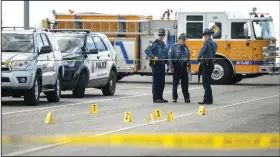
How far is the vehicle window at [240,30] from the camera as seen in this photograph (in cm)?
3684

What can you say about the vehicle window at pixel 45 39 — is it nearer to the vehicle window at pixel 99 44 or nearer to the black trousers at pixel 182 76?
the black trousers at pixel 182 76

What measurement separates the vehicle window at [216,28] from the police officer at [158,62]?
12.7m

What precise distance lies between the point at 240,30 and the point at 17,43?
15801mm

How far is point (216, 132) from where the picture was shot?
15719 millimetres

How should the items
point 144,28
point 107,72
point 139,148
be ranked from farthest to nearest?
point 144,28 → point 107,72 → point 139,148

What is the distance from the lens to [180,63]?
2453cm

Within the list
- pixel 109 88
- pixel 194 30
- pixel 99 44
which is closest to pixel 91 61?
pixel 99 44

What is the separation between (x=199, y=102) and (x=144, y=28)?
14.0m

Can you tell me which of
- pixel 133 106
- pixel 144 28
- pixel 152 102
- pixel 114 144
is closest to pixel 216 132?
pixel 114 144

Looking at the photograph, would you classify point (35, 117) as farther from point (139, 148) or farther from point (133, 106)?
point (139, 148)

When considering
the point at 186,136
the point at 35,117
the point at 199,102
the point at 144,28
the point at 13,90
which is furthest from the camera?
the point at 144,28

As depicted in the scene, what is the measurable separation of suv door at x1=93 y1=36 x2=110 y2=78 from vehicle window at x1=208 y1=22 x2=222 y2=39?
33.4 ft

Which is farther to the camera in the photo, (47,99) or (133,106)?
(47,99)

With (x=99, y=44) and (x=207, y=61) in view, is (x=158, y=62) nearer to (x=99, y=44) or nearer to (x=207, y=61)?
(x=207, y=61)
